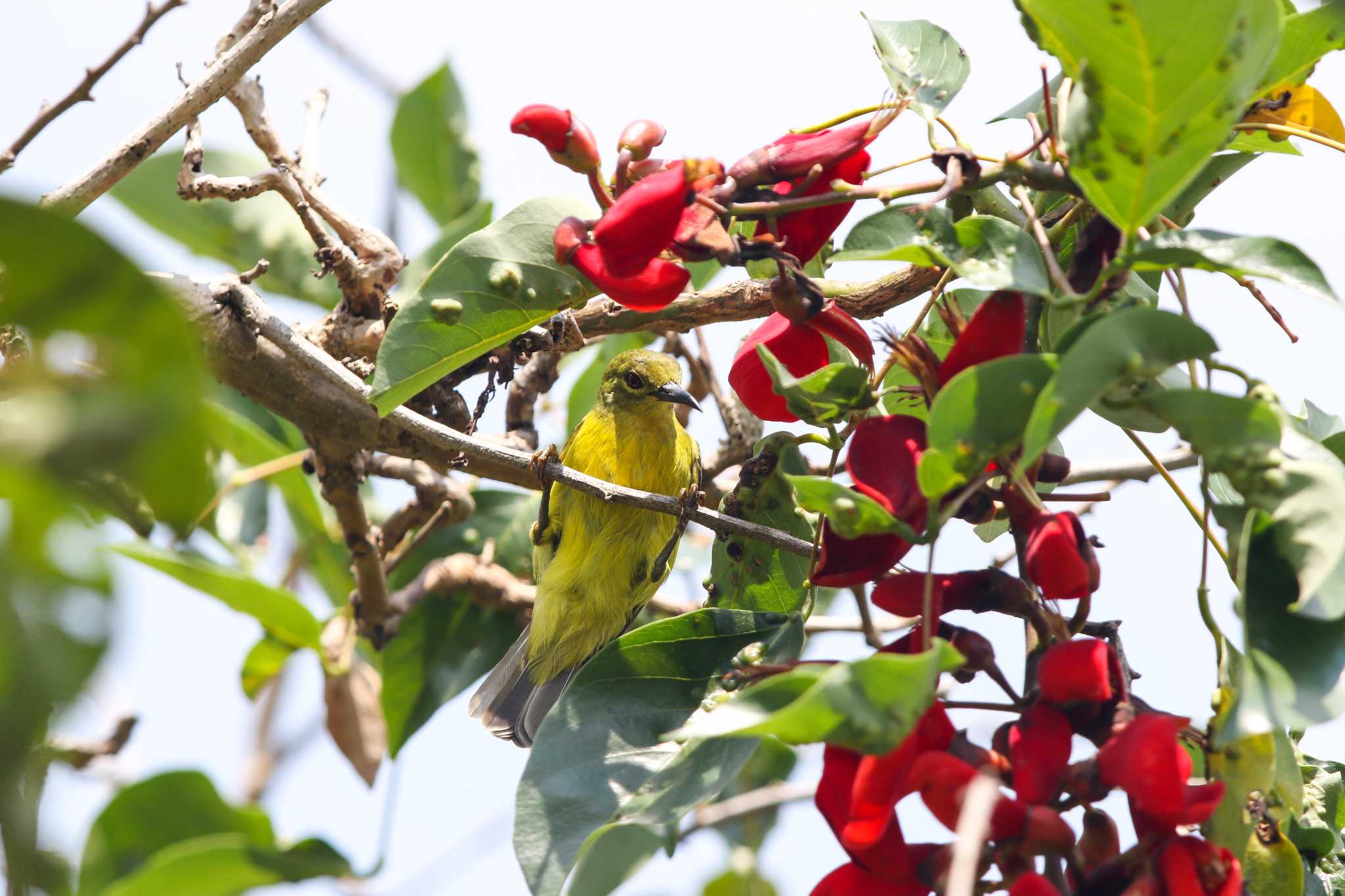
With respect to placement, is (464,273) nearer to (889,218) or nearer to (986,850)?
(889,218)

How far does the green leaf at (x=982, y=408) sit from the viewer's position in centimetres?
142

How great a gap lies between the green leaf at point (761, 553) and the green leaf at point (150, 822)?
1.20 meters

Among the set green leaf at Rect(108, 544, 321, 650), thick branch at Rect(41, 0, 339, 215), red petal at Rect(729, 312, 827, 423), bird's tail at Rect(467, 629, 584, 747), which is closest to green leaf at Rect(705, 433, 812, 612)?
red petal at Rect(729, 312, 827, 423)

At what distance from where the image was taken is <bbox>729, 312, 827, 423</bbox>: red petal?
2016mm

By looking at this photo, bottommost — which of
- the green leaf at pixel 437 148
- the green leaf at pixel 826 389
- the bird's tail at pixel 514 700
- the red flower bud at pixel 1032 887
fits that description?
the bird's tail at pixel 514 700

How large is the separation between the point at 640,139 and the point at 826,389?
533mm

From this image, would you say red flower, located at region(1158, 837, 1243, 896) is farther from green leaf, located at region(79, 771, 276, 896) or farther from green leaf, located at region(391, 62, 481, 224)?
green leaf, located at region(391, 62, 481, 224)

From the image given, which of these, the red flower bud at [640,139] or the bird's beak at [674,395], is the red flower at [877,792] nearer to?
the red flower bud at [640,139]

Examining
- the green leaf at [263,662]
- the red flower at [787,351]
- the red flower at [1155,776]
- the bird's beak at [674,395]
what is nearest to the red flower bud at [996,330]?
the red flower at [787,351]

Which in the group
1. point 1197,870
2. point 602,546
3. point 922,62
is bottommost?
point 602,546

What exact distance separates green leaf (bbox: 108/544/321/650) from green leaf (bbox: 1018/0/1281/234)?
232cm

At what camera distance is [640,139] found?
1901 millimetres

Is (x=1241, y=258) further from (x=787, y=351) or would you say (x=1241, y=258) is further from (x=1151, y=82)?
(x=787, y=351)

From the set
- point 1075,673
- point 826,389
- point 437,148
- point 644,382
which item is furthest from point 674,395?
point 1075,673
